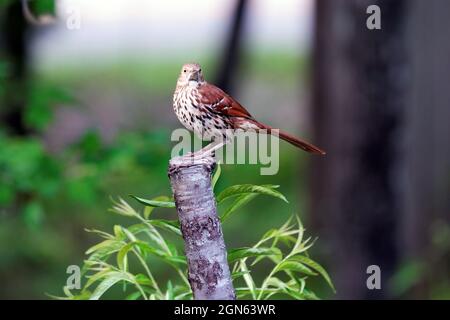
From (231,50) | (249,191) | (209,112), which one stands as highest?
(231,50)

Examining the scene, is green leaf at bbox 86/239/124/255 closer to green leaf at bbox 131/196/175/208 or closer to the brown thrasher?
green leaf at bbox 131/196/175/208

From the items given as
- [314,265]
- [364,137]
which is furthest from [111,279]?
[364,137]

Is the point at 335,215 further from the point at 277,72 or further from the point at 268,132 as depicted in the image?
the point at 277,72

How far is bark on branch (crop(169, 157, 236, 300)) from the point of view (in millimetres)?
2303

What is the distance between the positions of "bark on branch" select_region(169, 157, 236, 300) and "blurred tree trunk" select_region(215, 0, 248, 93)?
6874 mm

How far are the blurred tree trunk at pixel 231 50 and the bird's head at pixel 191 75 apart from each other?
676cm

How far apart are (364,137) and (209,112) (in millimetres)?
3917

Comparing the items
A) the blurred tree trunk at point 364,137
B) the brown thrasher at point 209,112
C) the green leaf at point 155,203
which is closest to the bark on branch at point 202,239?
the green leaf at point 155,203

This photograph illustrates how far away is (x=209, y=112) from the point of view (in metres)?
2.51

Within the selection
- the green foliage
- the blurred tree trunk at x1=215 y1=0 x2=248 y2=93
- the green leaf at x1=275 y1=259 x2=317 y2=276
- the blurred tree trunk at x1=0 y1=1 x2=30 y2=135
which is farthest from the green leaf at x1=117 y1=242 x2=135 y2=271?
the blurred tree trunk at x1=215 y1=0 x2=248 y2=93

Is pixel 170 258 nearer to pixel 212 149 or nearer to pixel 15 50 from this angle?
pixel 212 149

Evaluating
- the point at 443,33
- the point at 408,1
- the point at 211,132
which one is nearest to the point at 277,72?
the point at 443,33

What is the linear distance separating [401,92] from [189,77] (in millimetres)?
4023

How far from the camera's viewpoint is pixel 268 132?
250 cm
